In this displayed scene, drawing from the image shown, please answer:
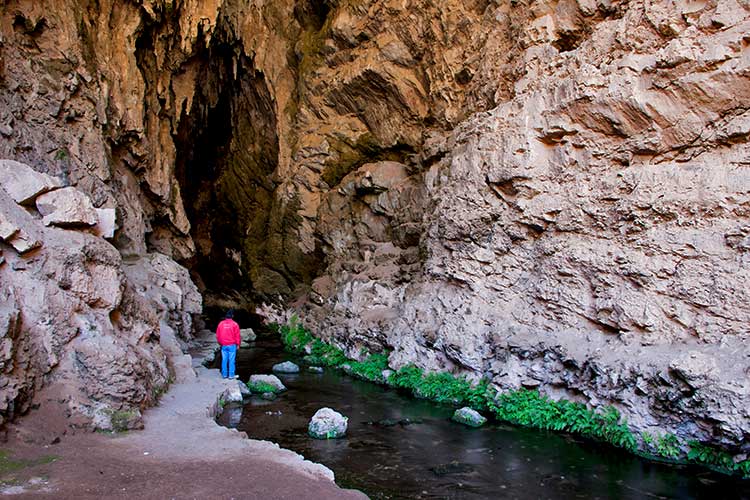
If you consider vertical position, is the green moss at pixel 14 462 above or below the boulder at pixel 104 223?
below

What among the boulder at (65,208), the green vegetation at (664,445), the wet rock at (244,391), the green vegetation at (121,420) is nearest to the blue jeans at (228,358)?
the wet rock at (244,391)

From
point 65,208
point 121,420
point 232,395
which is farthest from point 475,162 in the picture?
point 121,420

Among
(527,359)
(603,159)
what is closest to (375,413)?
(527,359)

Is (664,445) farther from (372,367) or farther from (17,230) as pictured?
(17,230)

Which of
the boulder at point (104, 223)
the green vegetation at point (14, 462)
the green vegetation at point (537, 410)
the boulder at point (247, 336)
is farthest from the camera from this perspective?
A: the boulder at point (247, 336)

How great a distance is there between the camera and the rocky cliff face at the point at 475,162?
10523mm

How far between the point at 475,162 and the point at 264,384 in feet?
26.5

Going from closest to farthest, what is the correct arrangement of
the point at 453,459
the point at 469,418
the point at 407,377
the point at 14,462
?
the point at 14,462
the point at 453,459
the point at 469,418
the point at 407,377

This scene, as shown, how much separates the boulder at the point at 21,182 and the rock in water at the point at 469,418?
9220 millimetres

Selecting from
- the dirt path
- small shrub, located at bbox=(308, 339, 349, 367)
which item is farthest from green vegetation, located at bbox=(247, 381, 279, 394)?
small shrub, located at bbox=(308, 339, 349, 367)

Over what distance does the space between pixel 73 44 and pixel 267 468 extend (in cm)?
1401

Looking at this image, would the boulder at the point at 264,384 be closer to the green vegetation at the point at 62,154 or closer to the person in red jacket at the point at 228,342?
the person in red jacket at the point at 228,342

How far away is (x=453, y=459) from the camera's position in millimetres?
9766

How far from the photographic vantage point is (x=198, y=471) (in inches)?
282
